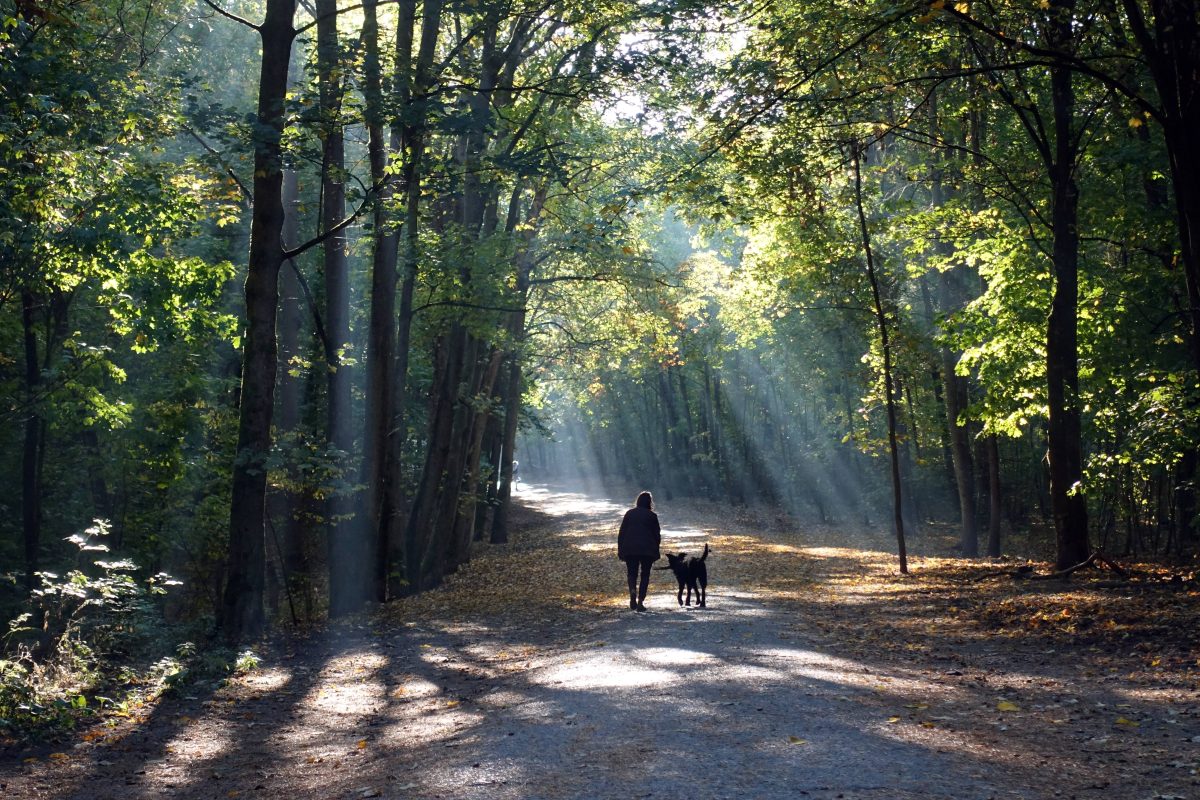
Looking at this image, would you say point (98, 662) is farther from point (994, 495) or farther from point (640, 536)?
point (994, 495)

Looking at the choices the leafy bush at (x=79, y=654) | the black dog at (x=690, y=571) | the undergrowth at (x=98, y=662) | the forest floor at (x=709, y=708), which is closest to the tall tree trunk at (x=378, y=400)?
the forest floor at (x=709, y=708)

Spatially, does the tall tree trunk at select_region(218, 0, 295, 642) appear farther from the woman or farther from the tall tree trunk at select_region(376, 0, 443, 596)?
the woman

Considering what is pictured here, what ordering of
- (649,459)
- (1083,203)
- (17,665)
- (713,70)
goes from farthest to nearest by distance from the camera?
1. (649,459)
2. (1083,203)
3. (713,70)
4. (17,665)

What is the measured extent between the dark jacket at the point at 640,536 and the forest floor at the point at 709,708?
946 millimetres

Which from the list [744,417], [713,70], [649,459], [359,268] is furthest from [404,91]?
[649,459]

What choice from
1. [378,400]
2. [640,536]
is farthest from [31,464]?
[640,536]

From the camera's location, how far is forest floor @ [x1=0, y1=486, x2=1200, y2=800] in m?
6.57

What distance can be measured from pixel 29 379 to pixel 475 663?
→ 43.3 ft

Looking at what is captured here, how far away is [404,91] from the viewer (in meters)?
14.1

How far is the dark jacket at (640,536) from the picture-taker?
50.6 ft

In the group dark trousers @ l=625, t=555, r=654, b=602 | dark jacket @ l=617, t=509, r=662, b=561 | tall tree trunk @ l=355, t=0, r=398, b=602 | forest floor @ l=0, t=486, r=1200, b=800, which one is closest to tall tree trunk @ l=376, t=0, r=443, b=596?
tall tree trunk @ l=355, t=0, r=398, b=602

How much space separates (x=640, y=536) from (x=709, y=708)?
7.13 metres

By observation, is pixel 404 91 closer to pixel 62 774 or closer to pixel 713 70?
pixel 713 70

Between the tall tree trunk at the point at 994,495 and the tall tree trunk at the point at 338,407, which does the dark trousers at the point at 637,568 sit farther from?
the tall tree trunk at the point at 994,495
